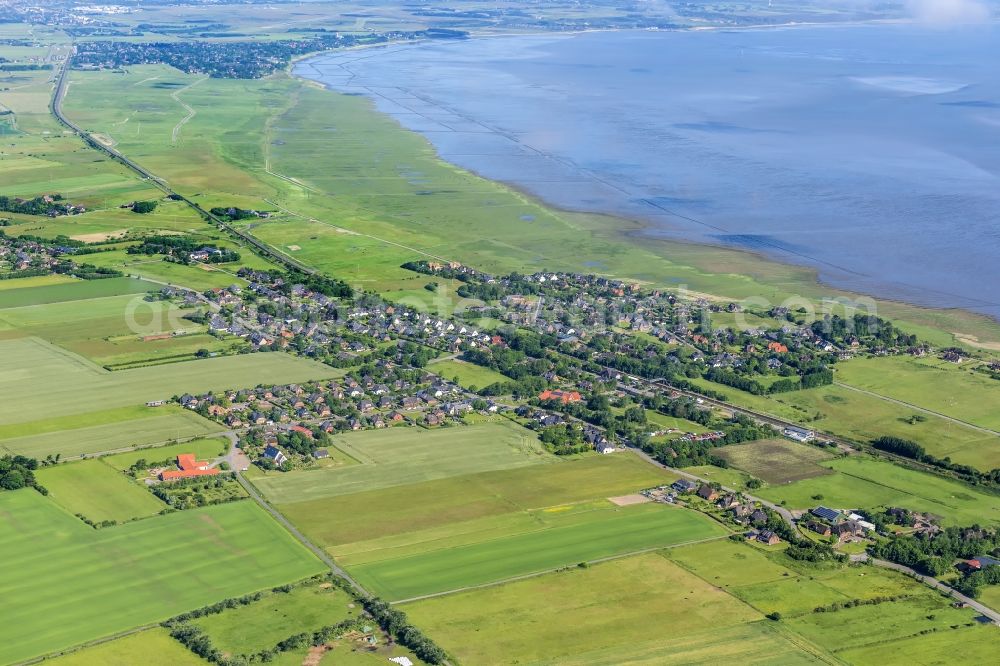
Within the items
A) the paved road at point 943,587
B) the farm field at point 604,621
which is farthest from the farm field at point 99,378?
the paved road at point 943,587

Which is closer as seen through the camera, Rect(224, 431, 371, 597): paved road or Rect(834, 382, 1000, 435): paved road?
Rect(224, 431, 371, 597): paved road

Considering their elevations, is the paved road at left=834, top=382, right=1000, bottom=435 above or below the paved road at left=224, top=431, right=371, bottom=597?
above

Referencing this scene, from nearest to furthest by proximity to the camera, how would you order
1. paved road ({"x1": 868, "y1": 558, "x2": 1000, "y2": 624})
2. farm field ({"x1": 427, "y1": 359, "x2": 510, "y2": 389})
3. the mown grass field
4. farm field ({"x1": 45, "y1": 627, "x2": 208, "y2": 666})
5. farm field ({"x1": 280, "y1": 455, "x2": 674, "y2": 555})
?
1. farm field ({"x1": 45, "y1": 627, "x2": 208, "y2": 666})
2. the mown grass field
3. paved road ({"x1": 868, "y1": 558, "x2": 1000, "y2": 624})
4. farm field ({"x1": 280, "y1": 455, "x2": 674, "y2": 555})
5. farm field ({"x1": 427, "y1": 359, "x2": 510, "y2": 389})

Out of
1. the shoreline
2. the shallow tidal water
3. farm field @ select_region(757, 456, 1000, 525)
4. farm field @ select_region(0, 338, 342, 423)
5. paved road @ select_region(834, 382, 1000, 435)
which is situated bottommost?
farm field @ select_region(0, 338, 342, 423)

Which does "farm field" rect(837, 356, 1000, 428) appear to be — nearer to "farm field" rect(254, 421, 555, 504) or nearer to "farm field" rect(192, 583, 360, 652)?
"farm field" rect(254, 421, 555, 504)

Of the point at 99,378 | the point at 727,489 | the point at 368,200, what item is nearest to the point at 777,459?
the point at 727,489

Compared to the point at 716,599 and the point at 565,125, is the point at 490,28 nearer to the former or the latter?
the point at 565,125

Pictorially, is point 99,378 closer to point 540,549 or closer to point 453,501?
point 453,501

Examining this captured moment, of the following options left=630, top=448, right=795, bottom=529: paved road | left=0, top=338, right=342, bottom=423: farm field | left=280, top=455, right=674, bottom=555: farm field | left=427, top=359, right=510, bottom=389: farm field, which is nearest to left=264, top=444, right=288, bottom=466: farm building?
left=280, top=455, right=674, bottom=555: farm field

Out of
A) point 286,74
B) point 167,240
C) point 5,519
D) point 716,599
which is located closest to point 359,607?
point 716,599
